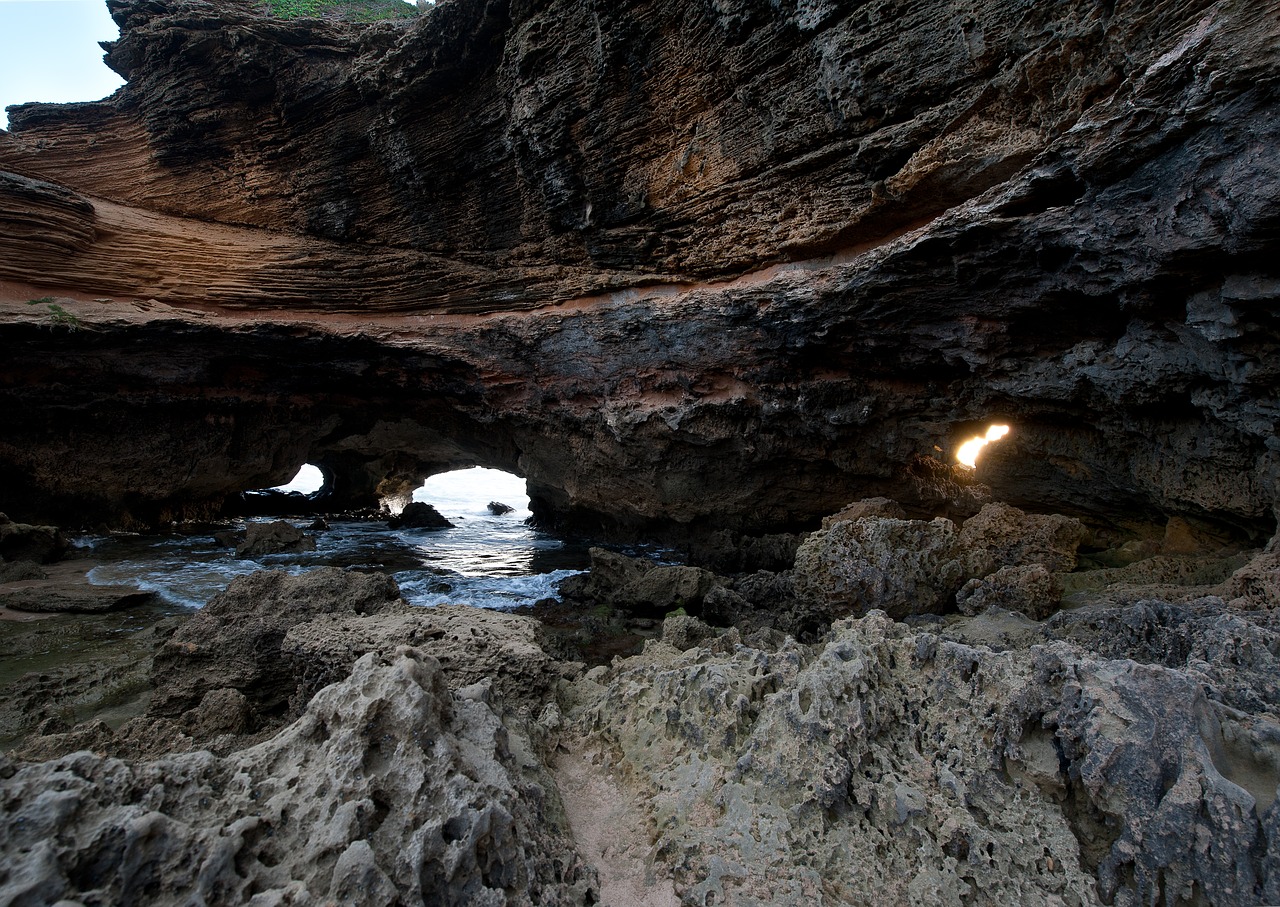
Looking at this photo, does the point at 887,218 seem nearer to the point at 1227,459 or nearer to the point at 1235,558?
the point at 1227,459

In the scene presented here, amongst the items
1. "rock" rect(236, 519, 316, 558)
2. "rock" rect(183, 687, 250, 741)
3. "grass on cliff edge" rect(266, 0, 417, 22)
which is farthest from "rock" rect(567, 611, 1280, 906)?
"grass on cliff edge" rect(266, 0, 417, 22)

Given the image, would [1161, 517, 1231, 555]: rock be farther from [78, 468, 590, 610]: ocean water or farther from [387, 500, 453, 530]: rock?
[387, 500, 453, 530]: rock

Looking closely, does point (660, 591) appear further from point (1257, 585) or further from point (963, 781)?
point (1257, 585)

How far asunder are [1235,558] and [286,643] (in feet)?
30.0

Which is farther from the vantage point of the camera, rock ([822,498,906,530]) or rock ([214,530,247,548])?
rock ([214,530,247,548])

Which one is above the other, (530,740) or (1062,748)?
(1062,748)

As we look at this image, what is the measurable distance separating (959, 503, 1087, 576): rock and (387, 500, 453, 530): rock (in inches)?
652

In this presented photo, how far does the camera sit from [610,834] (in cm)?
258

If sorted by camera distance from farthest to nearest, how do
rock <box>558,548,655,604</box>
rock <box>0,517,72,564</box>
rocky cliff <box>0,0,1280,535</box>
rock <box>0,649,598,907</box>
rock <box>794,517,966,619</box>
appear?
rock <box>0,517,72,564</box>, rock <box>558,548,655,604</box>, rock <box>794,517,966,619</box>, rocky cliff <box>0,0,1280,535</box>, rock <box>0,649,598,907</box>

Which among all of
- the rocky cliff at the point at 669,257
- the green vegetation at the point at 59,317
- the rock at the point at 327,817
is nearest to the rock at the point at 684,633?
the rock at the point at 327,817

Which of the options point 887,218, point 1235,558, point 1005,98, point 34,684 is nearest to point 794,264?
point 887,218

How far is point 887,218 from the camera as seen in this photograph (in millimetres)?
7121

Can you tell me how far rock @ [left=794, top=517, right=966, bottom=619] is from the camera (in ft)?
20.2

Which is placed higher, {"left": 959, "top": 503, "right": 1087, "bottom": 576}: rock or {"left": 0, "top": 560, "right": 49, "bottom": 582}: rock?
{"left": 959, "top": 503, "right": 1087, "bottom": 576}: rock
